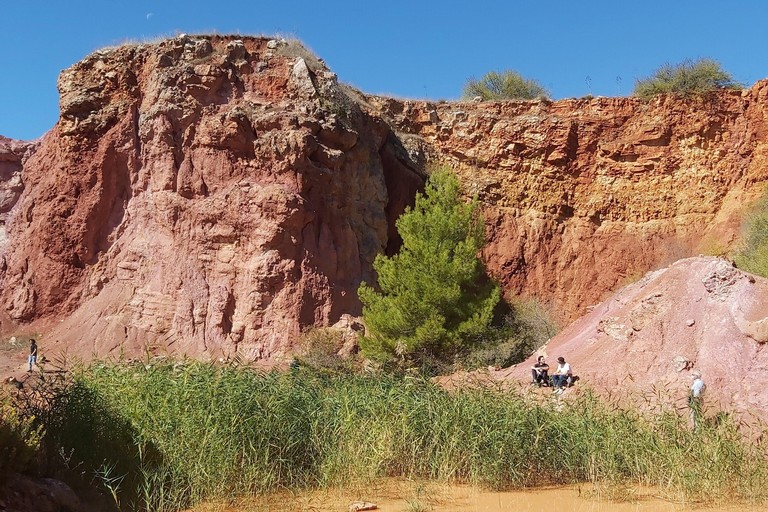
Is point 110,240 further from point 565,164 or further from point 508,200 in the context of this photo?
point 565,164

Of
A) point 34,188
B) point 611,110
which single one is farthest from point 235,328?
point 611,110

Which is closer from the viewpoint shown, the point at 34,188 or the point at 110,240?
the point at 110,240

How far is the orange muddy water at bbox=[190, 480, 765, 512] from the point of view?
26.7 feet

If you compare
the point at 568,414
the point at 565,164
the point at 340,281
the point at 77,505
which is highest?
the point at 565,164

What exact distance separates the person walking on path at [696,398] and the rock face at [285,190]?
1126 cm

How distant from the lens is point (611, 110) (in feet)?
89.4

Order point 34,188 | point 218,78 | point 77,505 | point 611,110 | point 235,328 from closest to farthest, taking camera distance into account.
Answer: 1. point 77,505
2. point 235,328
3. point 218,78
4. point 34,188
5. point 611,110

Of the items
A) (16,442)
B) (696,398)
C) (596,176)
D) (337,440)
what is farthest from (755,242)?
(16,442)

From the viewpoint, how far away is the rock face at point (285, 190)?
21234mm

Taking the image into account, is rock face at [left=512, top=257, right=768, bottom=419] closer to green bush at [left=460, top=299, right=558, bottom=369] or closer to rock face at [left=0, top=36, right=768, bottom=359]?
green bush at [left=460, top=299, right=558, bottom=369]

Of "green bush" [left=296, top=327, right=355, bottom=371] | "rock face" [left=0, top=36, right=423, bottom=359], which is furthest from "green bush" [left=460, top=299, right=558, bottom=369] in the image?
"rock face" [left=0, top=36, right=423, bottom=359]

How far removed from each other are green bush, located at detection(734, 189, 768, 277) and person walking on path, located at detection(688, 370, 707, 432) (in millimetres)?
7255

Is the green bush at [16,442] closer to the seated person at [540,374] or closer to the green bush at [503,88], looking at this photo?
the seated person at [540,374]

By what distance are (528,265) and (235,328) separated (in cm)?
1109
